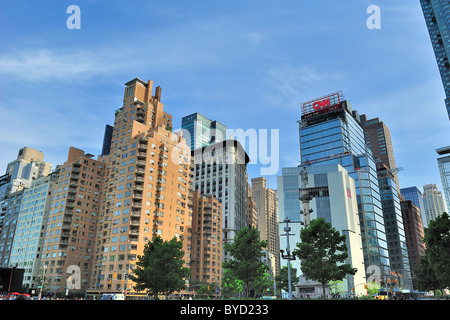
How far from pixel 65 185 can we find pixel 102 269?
38252mm

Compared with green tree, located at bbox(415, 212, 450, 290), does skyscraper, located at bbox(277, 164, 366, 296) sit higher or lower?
higher

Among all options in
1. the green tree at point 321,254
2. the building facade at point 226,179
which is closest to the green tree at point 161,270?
the green tree at point 321,254

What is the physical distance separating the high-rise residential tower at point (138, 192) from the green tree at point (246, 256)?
106ft

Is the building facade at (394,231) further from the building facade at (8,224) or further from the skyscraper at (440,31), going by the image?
→ the building facade at (8,224)

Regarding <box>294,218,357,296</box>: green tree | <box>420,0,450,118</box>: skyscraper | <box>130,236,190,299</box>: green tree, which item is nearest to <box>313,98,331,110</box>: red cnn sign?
<box>420,0,450,118</box>: skyscraper

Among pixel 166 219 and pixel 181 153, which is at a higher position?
pixel 181 153

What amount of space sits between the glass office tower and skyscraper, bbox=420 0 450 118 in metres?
50.6

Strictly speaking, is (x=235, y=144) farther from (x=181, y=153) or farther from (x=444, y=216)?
(x=444, y=216)

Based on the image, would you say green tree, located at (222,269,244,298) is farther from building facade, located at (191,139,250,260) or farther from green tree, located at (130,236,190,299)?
building facade, located at (191,139,250,260)

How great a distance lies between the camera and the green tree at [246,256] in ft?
187

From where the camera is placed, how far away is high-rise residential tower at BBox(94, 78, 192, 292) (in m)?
95.2
